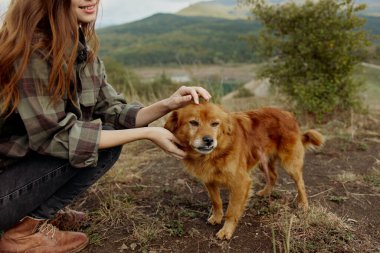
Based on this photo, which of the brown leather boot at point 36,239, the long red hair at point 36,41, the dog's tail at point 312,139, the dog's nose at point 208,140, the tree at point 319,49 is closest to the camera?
the long red hair at point 36,41

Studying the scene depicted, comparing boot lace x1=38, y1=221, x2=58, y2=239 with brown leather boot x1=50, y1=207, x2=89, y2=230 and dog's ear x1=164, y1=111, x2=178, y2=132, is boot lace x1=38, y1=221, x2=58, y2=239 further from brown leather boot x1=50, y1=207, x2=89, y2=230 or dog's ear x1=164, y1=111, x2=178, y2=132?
dog's ear x1=164, y1=111, x2=178, y2=132

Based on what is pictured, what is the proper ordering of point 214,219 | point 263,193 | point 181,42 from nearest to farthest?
point 214,219 → point 263,193 → point 181,42

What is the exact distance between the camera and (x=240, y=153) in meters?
3.10

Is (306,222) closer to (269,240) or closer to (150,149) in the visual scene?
(269,240)

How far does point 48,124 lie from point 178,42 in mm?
61991

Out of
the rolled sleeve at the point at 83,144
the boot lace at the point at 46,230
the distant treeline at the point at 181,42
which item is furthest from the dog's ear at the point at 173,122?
the distant treeline at the point at 181,42

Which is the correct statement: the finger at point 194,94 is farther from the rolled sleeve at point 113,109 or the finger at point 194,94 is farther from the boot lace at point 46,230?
the boot lace at point 46,230

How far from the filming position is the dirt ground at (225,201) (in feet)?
9.16

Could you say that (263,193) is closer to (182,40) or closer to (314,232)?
(314,232)

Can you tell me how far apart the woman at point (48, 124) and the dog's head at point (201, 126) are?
0.17m

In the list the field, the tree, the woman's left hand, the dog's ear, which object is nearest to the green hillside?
the tree

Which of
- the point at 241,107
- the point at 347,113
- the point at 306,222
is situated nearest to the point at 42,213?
the point at 306,222

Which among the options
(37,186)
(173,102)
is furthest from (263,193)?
A: (37,186)

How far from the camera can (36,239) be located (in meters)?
2.58
